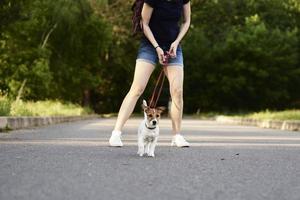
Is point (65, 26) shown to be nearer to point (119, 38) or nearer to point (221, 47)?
point (119, 38)

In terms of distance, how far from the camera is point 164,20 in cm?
928

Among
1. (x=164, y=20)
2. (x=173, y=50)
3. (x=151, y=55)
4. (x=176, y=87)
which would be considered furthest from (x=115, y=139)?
(x=164, y=20)

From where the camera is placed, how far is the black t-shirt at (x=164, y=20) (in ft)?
30.2

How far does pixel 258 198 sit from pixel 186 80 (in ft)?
149

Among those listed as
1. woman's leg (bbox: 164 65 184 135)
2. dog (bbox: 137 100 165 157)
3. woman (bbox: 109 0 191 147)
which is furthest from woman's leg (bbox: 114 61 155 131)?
dog (bbox: 137 100 165 157)

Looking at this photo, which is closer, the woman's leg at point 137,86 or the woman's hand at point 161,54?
the woman's hand at point 161,54

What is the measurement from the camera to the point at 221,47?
48.5 meters

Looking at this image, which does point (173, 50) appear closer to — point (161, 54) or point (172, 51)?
point (172, 51)

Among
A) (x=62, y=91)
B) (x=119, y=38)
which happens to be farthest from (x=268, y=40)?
(x=62, y=91)

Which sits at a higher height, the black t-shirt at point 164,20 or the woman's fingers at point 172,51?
the black t-shirt at point 164,20

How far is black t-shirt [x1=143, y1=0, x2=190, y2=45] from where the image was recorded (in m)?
9.22

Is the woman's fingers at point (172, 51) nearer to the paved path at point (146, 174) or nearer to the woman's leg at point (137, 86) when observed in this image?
the woman's leg at point (137, 86)

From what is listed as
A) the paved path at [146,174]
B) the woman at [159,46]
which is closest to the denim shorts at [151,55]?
the woman at [159,46]

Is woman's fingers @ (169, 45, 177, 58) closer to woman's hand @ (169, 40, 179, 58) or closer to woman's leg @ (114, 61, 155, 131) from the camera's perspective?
woman's hand @ (169, 40, 179, 58)
